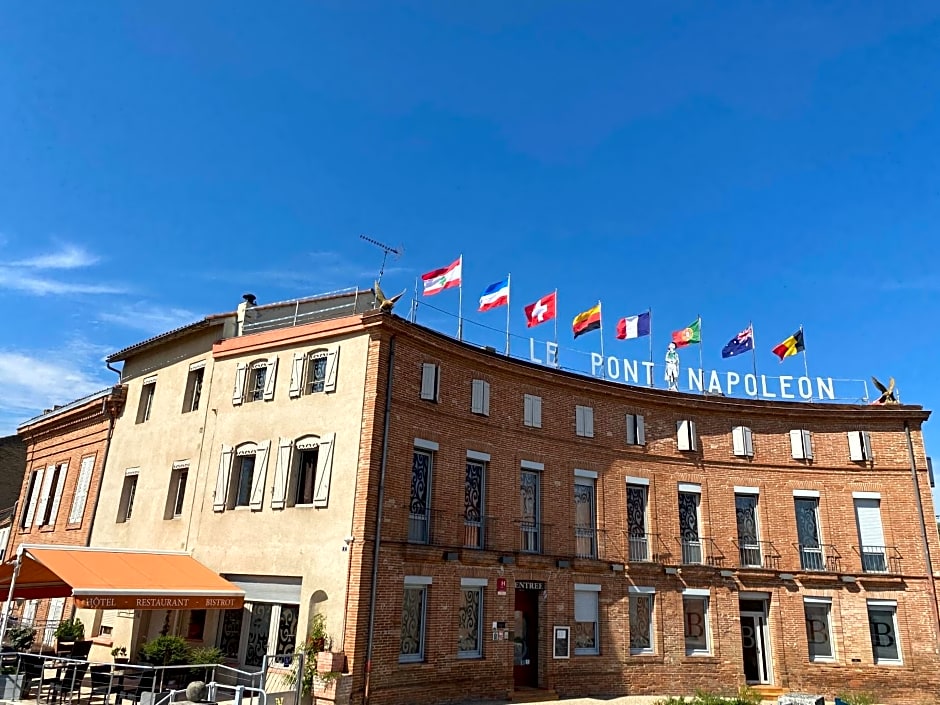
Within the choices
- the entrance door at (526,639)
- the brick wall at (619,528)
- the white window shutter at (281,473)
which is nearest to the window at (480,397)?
the brick wall at (619,528)

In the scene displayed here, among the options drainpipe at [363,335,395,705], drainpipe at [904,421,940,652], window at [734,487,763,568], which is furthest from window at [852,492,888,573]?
drainpipe at [363,335,395,705]

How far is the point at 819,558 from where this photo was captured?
74.8ft

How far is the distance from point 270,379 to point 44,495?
48.1ft

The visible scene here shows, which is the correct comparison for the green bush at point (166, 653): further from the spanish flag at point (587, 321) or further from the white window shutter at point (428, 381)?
the spanish flag at point (587, 321)

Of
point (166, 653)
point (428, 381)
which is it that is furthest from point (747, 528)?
point (166, 653)

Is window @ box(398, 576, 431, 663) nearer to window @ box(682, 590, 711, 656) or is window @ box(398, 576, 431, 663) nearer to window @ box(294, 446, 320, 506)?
window @ box(294, 446, 320, 506)

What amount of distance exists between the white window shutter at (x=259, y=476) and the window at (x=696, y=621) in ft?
42.2

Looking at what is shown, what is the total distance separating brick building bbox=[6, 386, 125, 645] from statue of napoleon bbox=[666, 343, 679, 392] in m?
19.0

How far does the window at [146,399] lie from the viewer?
2408cm

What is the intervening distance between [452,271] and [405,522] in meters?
7.36

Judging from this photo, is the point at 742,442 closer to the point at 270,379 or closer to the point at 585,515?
the point at 585,515

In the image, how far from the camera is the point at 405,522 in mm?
17234

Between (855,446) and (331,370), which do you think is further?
(855,446)

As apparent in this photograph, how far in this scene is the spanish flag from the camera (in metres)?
23.3
